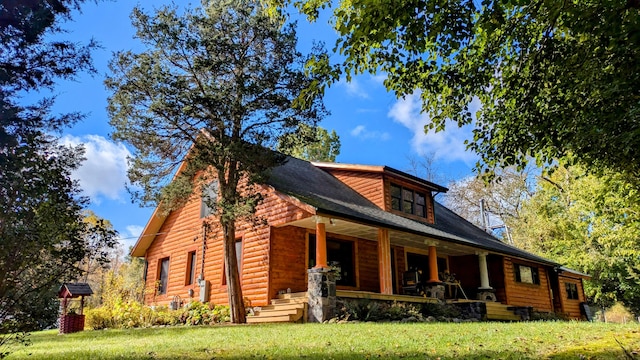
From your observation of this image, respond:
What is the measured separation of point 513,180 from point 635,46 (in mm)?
29239

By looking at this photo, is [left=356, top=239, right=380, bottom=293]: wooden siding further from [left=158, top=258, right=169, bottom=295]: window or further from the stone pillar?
[left=158, top=258, right=169, bottom=295]: window

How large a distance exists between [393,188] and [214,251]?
24.0 feet

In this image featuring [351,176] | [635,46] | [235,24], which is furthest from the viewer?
[351,176]

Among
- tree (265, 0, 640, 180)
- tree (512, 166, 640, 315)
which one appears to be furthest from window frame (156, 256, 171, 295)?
tree (512, 166, 640, 315)

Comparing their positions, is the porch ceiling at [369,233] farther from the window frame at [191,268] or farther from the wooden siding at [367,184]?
the window frame at [191,268]

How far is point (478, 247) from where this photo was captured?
1688cm

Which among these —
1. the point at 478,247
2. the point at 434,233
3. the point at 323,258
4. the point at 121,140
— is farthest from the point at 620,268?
the point at 121,140

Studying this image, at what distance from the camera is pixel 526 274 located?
820 inches

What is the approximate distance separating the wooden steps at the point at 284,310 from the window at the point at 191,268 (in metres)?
4.87

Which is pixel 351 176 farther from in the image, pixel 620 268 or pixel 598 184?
pixel 620 268

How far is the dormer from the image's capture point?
16.9 m

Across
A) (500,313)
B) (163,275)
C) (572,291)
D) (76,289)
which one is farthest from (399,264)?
(572,291)

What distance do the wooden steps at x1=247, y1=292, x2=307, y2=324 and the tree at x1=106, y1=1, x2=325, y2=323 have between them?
69cm

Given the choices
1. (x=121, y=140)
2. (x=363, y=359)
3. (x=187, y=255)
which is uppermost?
(x=121, y=140)
